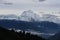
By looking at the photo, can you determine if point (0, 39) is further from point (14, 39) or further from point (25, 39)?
point (25, 39)

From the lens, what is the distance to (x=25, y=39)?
9556 centimetres

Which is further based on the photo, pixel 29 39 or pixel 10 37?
pixel 29 39

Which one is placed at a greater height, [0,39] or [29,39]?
[0,39]

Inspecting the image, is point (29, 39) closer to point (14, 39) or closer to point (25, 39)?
point (25, 39)

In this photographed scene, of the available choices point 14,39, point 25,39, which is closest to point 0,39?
point 14,39

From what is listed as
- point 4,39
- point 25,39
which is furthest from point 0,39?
point 25,39

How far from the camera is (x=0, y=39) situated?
244 feet

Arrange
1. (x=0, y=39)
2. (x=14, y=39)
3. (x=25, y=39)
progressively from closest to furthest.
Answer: (x=0, y=39), (x=14, y=39), (x=25, y=39)

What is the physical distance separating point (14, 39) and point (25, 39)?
14.4 metres

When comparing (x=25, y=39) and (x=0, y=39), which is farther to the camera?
(x=25, y=39)

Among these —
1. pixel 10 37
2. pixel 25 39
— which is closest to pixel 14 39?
pixel 10 37

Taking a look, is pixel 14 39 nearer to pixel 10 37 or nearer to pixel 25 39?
pixel 10 37

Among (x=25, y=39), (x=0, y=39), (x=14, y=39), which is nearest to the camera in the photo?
(x=0, y=39)

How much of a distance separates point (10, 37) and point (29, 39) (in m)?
17.1
